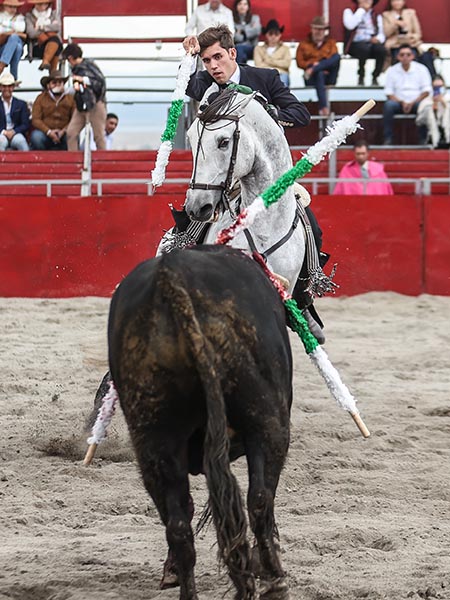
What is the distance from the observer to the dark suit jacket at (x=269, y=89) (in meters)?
5.33

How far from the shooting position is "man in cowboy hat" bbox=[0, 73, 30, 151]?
1209 cm

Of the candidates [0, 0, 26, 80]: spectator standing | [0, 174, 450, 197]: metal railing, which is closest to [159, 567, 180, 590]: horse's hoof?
[0, 174, 450, 197]: metal railing

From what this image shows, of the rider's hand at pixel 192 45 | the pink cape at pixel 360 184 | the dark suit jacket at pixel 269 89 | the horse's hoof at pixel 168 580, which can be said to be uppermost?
the rider's hand at pixel 192 45

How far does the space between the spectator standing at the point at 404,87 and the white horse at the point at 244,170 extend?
835cm

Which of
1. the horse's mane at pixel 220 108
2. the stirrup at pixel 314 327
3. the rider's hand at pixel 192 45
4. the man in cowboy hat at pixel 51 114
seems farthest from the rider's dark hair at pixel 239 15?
the horse's mane at pixel 220 108

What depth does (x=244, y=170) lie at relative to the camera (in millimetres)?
4711

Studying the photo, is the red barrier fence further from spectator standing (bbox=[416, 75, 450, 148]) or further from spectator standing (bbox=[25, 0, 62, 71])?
spectator standing (bbox=[25, 0, 62, 71])

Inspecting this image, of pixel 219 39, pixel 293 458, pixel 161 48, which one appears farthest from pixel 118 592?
pixel 161 48

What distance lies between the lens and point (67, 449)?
557 centimetres

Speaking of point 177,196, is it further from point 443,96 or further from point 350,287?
point 443,96

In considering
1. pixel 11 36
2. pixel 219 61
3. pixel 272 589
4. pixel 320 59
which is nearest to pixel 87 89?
pixel 11 36

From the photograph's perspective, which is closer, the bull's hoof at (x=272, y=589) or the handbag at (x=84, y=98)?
the bull's hoof at (x=272, y=589)

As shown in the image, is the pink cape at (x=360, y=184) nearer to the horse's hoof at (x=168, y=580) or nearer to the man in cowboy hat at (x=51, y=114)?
the man in cowboy hat at (x=51, y=114)

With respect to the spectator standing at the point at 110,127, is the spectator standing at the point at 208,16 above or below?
above
